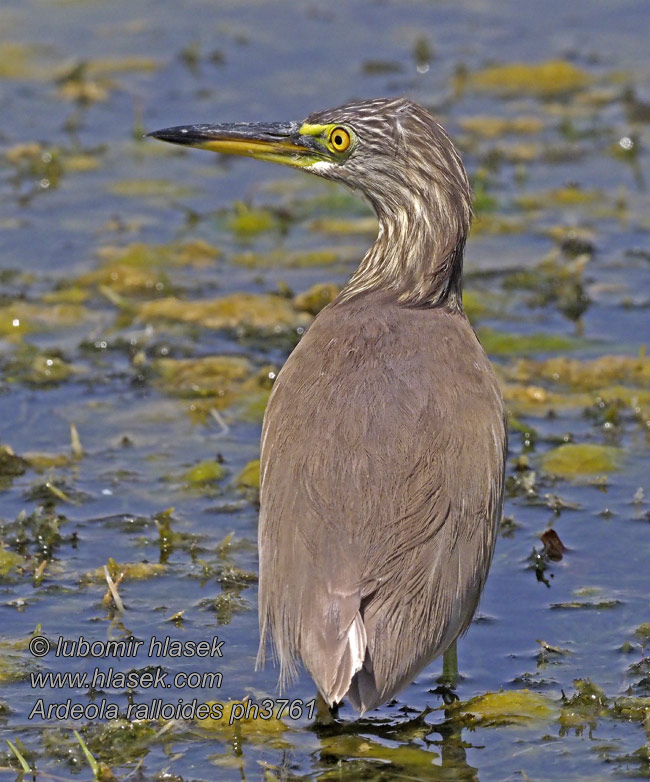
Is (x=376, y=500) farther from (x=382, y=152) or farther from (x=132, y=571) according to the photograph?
(x=382, y=152)

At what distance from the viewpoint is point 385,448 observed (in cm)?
478

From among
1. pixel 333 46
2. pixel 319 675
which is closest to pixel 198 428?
pixel 319 675

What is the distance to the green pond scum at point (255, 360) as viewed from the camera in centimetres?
493

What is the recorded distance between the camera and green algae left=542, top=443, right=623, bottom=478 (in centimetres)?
673

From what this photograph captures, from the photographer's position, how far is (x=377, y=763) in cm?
476

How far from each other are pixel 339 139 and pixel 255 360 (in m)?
2.13

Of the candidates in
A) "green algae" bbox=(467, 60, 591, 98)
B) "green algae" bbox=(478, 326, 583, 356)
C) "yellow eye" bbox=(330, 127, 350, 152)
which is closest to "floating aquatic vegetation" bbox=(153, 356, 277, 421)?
"green algae" bbox=(478, 326, 583, 356)

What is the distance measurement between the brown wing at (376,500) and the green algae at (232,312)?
2716 millimetres

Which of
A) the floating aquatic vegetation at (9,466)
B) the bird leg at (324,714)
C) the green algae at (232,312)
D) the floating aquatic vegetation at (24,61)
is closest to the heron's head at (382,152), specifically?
the floating aquatic vegetation at (9,466)

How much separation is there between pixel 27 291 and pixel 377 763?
14.8 ft

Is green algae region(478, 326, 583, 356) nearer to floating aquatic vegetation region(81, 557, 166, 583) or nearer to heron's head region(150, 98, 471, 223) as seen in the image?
heron's head region(150, 98, 471, 223)

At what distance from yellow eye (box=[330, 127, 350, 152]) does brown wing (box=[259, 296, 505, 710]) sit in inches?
31.5

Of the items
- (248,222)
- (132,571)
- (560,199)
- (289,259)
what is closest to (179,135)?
(132,571)

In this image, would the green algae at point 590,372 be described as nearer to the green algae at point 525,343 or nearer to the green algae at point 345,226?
the green algae at point 525,343
